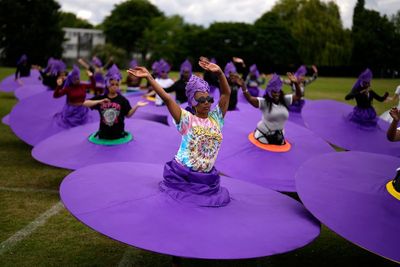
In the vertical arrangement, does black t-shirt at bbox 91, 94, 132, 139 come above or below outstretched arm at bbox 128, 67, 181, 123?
below

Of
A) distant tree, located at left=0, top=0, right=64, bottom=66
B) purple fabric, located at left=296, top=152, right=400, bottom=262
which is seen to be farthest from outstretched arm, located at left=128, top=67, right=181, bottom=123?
distant tree, located at left=0, top=0, right=64, bottom=66

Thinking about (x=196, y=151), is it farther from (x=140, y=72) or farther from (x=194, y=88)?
(x=140, y=72)

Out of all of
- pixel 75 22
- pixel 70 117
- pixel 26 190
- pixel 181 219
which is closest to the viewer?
pixel 181 219

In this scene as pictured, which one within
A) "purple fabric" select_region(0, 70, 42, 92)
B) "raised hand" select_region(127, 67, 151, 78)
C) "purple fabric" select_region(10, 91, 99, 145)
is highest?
"raised hand" select_region(127, 67, 151, 78)

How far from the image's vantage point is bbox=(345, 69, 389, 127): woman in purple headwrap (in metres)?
10.1

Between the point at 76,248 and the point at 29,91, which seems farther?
the point at 29,91

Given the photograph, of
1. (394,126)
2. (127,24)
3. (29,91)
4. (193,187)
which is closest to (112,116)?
(193,187)

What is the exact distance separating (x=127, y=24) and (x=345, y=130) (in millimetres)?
76895

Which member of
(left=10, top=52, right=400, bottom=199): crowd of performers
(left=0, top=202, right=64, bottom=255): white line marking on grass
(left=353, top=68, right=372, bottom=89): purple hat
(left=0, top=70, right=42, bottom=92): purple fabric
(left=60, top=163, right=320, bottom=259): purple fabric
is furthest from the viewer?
(left=0, top=70, right=42, bottom=92): purple fabric

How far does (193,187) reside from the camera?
4.56 meters

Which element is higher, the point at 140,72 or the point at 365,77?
the point at 140,72

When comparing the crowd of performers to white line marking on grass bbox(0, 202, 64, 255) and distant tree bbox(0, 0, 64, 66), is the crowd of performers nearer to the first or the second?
white line marking on grass bbox(0, 202, 64, 255)

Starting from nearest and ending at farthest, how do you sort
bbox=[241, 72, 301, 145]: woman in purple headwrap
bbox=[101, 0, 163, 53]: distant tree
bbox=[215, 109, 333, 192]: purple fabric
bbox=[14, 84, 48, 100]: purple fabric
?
bbox=[215, 109, 333, 192]: purple fabric → bbox=[241, 72, 301, 145]: woman in purple headwrap → bbox=[14, 84, 48, 100]: purple fabric → bbox=[101, 0, 163, 53]: distant tree

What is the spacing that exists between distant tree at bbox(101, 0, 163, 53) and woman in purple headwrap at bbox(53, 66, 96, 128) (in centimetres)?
7242
